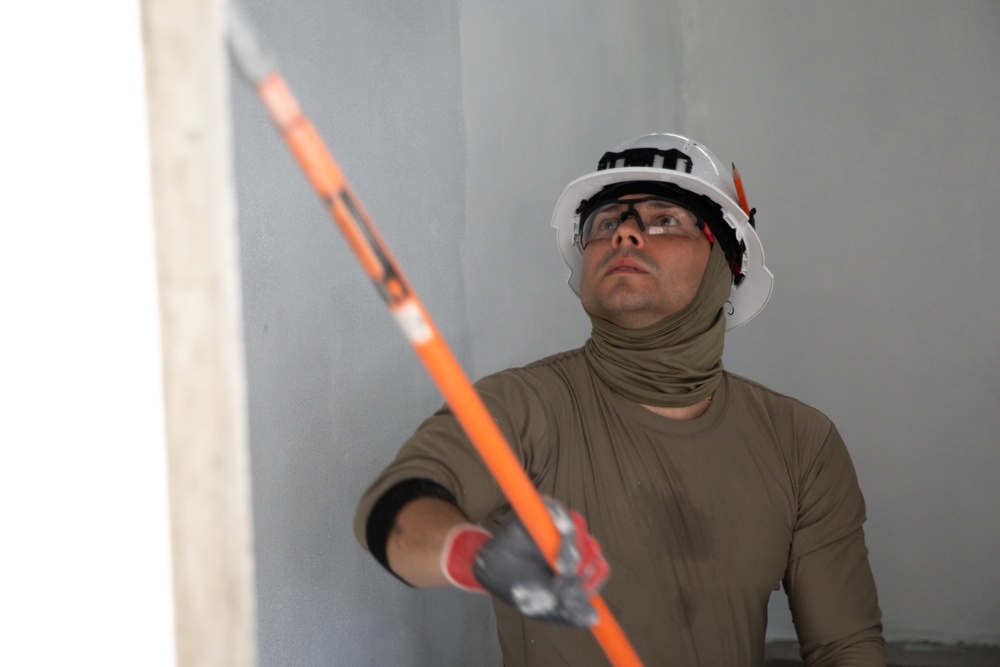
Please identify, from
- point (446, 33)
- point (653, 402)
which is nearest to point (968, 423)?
point (653, 402)

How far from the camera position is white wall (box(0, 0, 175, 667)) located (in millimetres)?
650

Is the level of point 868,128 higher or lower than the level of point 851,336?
higher

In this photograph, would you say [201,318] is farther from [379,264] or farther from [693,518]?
[693,518]

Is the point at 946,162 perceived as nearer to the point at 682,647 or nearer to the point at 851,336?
the point at 851,336

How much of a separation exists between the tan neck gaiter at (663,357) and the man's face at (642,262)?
28 mm

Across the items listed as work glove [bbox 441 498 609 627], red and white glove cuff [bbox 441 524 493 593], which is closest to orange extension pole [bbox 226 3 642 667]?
work glove [bbox 441 498 609 627]

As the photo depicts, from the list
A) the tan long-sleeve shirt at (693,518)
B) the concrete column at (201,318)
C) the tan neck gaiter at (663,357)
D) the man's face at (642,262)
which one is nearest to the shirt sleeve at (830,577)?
the tan long-sleeve shirt at (693,518)

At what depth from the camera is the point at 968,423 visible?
108 inches

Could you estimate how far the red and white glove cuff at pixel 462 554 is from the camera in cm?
110

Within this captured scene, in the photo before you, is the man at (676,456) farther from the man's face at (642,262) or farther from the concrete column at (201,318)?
the concrete column at (201,318)

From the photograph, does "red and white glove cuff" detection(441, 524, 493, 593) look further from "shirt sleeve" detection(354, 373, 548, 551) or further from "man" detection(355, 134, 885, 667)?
"man" detection(355, 134, 885, 667)

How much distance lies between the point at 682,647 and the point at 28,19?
4.74 feet

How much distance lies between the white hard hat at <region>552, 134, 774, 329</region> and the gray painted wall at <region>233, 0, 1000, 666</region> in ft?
1.01

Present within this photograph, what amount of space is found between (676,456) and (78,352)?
1.30m
